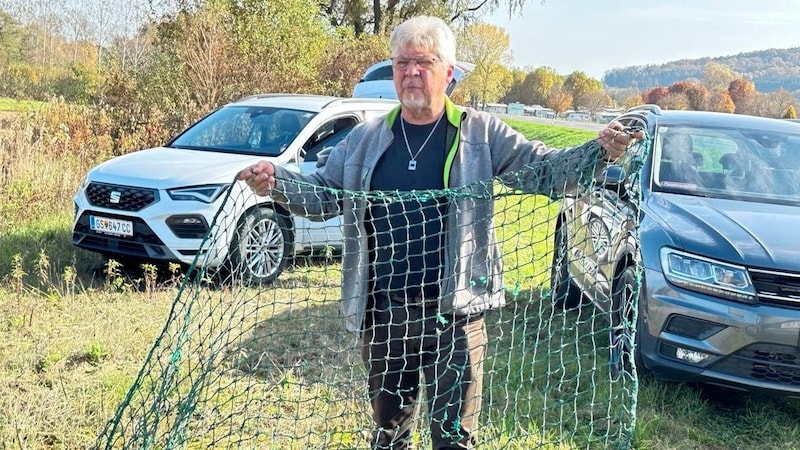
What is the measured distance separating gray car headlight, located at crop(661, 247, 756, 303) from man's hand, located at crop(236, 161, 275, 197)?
2.22m

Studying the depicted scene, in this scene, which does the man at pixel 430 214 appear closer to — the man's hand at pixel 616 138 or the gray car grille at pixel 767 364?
the man's hand at pixel 616 138

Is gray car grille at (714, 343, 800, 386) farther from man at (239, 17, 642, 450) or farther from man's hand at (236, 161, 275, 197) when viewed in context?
man's hand at (236, 161, 275, 197)

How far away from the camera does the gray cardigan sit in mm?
2293

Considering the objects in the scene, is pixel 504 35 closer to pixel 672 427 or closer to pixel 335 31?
pixel 335 31

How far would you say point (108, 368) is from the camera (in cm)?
383

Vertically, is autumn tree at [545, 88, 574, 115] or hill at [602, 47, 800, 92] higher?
hill at [602, 47, 800, 92]

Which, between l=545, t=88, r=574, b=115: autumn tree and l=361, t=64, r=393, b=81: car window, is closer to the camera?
l=361, t=64, r=393, b=81: car window

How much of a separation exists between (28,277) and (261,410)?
9.82 feet

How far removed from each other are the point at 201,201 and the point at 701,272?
3587 millimetres

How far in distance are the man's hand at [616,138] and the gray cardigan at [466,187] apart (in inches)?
1.6

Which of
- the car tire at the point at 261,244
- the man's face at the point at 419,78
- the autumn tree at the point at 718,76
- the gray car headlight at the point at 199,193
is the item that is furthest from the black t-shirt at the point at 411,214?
the autumn tree at the point at 718,76

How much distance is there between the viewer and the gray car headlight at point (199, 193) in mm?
5293

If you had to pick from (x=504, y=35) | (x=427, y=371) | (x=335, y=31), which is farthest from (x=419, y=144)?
(x=504, y=35)

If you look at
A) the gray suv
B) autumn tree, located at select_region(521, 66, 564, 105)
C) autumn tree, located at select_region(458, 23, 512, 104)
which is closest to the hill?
autumn tree, located at select_region(521, 66, 564, 105)
